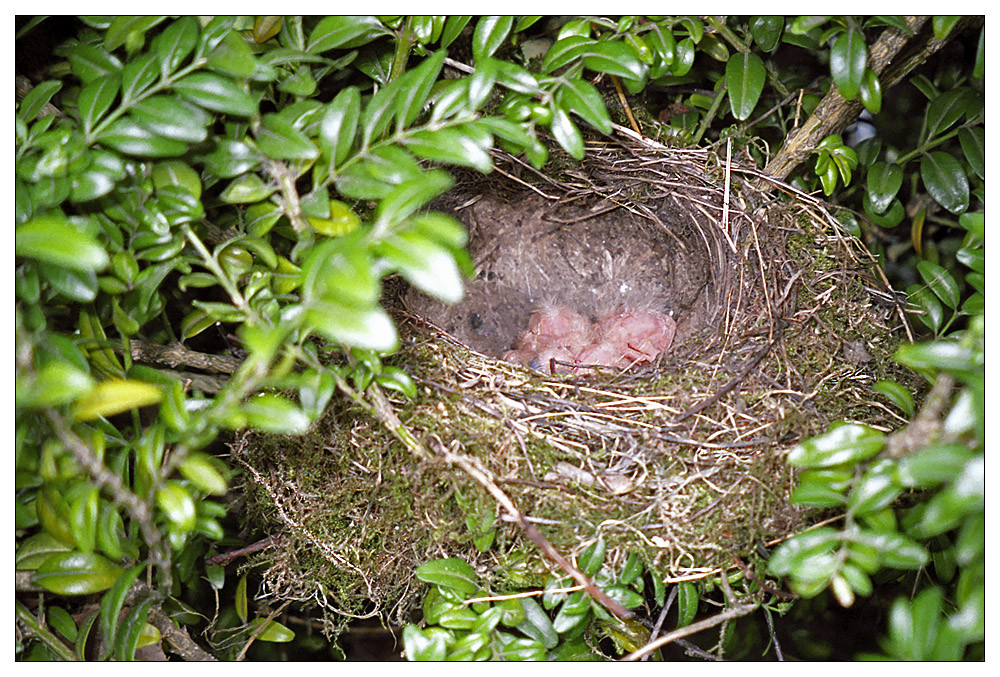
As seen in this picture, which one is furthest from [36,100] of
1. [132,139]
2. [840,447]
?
[840,447]

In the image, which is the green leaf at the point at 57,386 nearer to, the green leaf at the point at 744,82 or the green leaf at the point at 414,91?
the green leaf at the point at 414,91

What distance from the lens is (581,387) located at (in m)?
1.17

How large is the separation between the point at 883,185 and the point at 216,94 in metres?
1.09

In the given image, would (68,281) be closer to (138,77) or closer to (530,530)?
(138,77)

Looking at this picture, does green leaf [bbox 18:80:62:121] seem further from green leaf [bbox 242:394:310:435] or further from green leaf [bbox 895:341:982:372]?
green leaf [bbox 895:341:982:372]

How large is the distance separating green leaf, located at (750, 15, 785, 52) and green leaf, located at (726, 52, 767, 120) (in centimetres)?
6

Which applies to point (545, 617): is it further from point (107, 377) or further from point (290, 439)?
point (107, 377)

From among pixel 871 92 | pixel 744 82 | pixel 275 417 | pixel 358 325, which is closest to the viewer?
pixel 358 325

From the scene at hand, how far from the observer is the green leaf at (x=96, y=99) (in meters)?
0.78

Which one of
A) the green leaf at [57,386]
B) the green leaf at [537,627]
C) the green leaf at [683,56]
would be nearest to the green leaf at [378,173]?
the green leaf at [57,386]

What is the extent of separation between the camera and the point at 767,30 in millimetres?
1043
